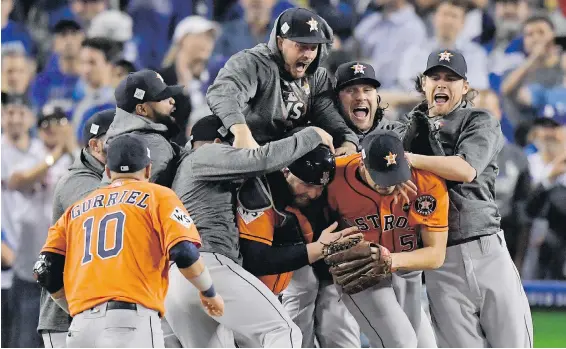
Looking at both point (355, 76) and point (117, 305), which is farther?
point (355, 76)

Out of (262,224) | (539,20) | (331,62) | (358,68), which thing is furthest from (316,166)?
(539,20)

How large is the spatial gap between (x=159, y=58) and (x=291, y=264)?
20.2ft

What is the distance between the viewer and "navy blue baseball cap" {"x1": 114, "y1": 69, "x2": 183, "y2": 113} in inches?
242

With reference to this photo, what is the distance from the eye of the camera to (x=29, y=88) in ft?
36.2

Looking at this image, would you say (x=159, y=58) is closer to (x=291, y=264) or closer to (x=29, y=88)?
(x=29, y=88)

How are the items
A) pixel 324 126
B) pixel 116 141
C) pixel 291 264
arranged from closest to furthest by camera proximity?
pixel 116 141 → pixel 291 264 → pixel 324 126

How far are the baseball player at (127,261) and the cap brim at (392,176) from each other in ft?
3.28

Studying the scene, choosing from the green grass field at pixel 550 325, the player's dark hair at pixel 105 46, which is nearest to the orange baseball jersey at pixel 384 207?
the green grass field at pixel 550 325

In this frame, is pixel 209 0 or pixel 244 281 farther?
pixel 209 0

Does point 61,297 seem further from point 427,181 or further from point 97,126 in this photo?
point 427,181

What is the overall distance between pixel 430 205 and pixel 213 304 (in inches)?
50.7

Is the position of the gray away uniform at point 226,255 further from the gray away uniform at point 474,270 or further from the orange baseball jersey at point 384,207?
the gray away uniform at point 474,270

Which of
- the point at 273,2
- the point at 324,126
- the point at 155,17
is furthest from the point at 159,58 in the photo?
Answer: the point at 324,126

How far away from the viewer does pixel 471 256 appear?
588cm
